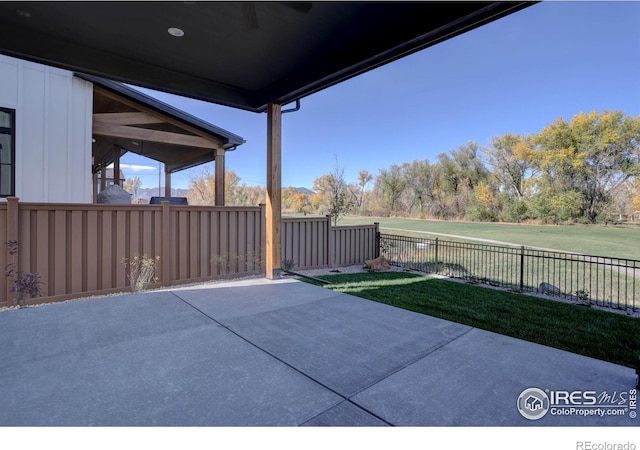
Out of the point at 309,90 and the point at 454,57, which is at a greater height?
the point at 454,57

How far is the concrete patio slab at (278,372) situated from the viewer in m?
1.49

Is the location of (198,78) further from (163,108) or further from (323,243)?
(323,243)

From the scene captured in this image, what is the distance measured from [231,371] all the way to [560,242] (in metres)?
14.8

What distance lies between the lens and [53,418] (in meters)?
1.45

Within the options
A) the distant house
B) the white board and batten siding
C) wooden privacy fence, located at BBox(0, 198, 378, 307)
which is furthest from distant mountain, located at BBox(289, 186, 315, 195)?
wooden privacy fence, located at BBox(0, 198, 378, 307)

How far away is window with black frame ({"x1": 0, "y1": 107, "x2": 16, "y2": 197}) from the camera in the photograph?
527cm

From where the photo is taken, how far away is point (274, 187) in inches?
184

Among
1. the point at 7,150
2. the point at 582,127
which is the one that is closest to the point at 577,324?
the point at 7,150

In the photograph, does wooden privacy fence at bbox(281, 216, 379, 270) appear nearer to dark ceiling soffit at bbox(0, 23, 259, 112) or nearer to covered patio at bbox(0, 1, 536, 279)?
dark ceiling soffit at bbox(0, 23, 259, 112)

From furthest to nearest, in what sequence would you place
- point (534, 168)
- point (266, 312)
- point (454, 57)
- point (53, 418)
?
point (534, 168), point (454, 57), point (266, 312), point (53, 418)

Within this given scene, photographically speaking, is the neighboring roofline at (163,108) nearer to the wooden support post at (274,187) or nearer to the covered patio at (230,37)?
the covered patio at (230,37)

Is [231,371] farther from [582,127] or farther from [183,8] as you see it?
[582,127]

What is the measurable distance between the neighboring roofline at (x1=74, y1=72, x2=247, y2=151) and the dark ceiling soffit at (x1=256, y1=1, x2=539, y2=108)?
3.80 meters

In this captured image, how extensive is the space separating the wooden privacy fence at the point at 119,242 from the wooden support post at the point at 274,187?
104 centimetres
